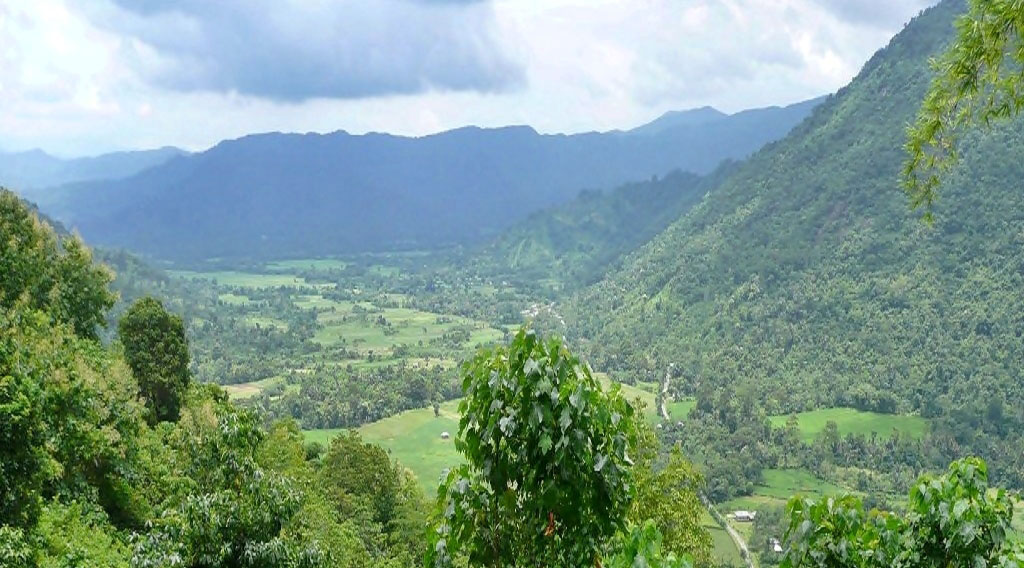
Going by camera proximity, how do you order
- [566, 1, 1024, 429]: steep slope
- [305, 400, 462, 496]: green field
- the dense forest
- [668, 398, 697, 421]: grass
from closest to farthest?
1. the dense forest
2. [305, 400, 462, 496]: green field
3. [566, 1, 1024, 429]: steep slope
4. [668, 398, 697, 421]: grass

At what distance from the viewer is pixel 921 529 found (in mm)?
3877

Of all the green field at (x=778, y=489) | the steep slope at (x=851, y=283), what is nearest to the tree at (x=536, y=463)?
the green field at (x=778, y=489)

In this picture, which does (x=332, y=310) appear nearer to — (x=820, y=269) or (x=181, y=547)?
(x=820, y=269)

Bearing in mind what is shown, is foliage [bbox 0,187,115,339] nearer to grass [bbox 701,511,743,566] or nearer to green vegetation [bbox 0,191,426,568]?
green vegetation [bbox 0,191,426,568]

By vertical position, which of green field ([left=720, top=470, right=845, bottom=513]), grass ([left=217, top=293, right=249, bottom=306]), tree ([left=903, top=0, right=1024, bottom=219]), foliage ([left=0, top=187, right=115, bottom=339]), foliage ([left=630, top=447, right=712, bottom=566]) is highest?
tree ([left=903, top=0, right=1024, bottom=219])

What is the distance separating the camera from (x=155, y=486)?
1898 centimetres

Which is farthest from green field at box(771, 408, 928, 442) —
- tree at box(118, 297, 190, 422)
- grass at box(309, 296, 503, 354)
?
tree at box(118, 297, 190, 422)

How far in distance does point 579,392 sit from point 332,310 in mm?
153636

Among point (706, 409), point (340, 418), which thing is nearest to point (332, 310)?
point (340, 418)

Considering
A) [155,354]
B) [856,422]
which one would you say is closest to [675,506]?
[155,354]

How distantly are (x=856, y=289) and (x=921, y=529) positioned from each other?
111m

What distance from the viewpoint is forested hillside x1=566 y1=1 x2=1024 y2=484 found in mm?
81812

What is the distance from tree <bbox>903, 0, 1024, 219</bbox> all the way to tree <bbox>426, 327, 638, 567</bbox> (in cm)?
279

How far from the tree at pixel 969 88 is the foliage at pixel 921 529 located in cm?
198
